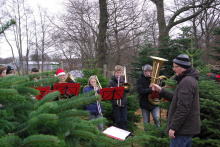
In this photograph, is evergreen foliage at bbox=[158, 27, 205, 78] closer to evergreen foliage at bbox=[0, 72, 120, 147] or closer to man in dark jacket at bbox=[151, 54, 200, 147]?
man in dark jacket at bbox=[151, 54, 200, 147]

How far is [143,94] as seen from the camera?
539cm

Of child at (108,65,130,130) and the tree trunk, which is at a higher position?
the tree trunk

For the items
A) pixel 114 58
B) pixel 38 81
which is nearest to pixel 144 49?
pixel 114 58

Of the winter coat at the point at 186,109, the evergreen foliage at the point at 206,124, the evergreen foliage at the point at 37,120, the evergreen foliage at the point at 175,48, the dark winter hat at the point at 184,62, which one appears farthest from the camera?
the evergreen foliage at the point at 175,48

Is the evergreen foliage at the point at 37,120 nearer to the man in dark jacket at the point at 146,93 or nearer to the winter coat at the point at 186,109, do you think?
the winter coat at the point at 186,109

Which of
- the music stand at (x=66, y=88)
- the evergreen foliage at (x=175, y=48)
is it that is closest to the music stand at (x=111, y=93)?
the music stand at (x=66, y=88)

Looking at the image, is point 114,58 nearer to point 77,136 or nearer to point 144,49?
point 144,49

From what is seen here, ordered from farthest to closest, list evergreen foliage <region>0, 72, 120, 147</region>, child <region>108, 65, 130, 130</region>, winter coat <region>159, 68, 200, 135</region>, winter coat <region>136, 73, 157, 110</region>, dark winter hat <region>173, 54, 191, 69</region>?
child <region>108, 65, 130, 130</region>
winter coat <region>136, 73, 157, 110</region>
dark winter hat <region>173, 54, 191, 69</region>
winter coat <region>159, 68, 200, 135</region>
evergreen foliage <region>0, 72, 120, 147</region>

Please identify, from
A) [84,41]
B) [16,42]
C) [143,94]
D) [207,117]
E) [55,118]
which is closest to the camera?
[55,118]

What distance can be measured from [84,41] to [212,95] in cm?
996

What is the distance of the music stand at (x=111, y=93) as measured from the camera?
4969 millimetres

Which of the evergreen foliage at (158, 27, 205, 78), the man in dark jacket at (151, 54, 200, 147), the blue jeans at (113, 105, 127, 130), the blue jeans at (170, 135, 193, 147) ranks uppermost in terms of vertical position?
the evergreen foliage at (158, 27, 205, 78)

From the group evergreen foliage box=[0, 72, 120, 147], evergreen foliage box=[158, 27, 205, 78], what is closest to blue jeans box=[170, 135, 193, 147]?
evergreen foliage box=[0, 72, 120, 147]

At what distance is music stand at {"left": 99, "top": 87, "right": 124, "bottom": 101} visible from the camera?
4.97 meters
